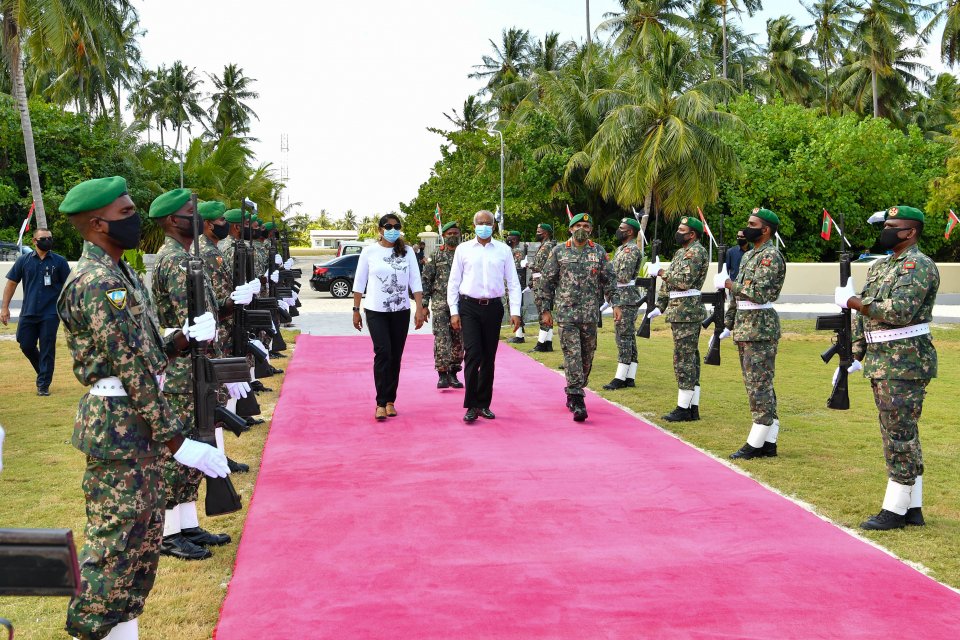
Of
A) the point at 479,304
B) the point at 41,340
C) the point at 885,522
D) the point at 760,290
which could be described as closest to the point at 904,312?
the point at 885,522

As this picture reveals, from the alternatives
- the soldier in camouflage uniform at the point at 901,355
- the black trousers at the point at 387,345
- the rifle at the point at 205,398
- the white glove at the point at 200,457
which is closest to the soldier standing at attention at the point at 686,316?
the black trousers at the point at 387,345

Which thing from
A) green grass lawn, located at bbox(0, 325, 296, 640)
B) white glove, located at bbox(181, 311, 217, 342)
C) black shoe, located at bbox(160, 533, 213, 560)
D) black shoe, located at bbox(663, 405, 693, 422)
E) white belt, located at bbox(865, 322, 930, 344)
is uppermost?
white glove, located at bbox(181, 311, 217, 342)

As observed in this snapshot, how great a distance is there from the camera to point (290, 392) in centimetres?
1047

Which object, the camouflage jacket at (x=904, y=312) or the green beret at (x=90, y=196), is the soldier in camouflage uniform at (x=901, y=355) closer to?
the camouflage jacket at (x=904, y=312)

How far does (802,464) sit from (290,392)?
595cm

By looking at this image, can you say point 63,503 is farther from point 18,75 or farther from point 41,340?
point 18,75

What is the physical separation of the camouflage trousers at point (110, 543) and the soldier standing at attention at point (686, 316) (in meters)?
6.22

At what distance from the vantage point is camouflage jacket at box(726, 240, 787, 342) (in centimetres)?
706

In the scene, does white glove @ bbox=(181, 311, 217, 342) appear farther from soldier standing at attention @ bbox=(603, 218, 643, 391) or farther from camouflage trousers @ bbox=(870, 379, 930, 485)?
soldier standing at attention @ bbox=(603, 218, 643, 391)

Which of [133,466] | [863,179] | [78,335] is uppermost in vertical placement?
[863,179]

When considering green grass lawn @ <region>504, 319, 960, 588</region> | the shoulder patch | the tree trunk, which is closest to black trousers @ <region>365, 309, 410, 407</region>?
green grass lawn @ <region>504, 319, 960, 588</region>

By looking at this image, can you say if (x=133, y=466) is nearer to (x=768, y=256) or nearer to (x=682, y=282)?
(x=768, y=256)

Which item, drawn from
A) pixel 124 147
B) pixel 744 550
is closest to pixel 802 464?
pixel 744 550

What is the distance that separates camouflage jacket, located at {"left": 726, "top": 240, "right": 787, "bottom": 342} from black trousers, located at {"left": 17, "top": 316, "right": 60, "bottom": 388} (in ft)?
24.8
